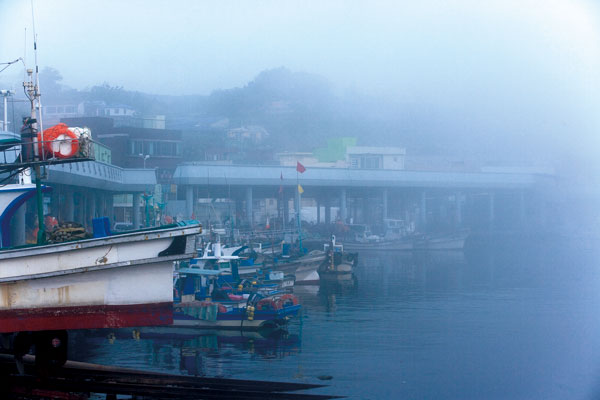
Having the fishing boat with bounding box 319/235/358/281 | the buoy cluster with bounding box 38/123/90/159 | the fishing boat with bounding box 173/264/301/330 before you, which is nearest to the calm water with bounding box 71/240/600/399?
the fishing boat with bounding box 173/264/301/330

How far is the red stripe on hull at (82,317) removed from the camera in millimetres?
9750

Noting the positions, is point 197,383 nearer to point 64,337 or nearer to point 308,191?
point 64,337

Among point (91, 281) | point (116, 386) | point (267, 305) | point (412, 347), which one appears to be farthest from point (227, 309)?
point (91, 281)

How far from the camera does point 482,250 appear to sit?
209ft

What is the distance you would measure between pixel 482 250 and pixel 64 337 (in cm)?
5783

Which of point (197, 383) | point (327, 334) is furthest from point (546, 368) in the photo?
point (197, 383)

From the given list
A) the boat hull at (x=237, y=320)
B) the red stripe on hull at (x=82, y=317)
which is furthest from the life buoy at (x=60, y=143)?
the boat hull at (x=237, y=320)

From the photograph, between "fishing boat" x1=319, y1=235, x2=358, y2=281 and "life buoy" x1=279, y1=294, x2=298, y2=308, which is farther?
"fishing boat" x1=319, y1=235, x2=358, y2=281

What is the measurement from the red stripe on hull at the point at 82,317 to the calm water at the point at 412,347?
6.19 metres

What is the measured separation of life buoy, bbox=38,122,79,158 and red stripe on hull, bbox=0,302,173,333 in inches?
104

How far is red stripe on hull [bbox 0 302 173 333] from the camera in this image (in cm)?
975

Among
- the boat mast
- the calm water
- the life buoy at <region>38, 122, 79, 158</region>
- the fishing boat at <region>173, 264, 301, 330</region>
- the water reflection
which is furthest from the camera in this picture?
the fishing boat at <region>173, 264, 301, 330</region>

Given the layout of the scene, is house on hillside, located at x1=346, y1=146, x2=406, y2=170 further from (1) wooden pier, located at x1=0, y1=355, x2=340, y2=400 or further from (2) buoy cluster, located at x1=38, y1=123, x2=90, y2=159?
(1) wooden pier, located at x1=0, y1=355, x2=340, y2=400

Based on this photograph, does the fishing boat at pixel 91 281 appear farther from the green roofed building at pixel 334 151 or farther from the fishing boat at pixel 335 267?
the green roofed building at pixel 334 151
